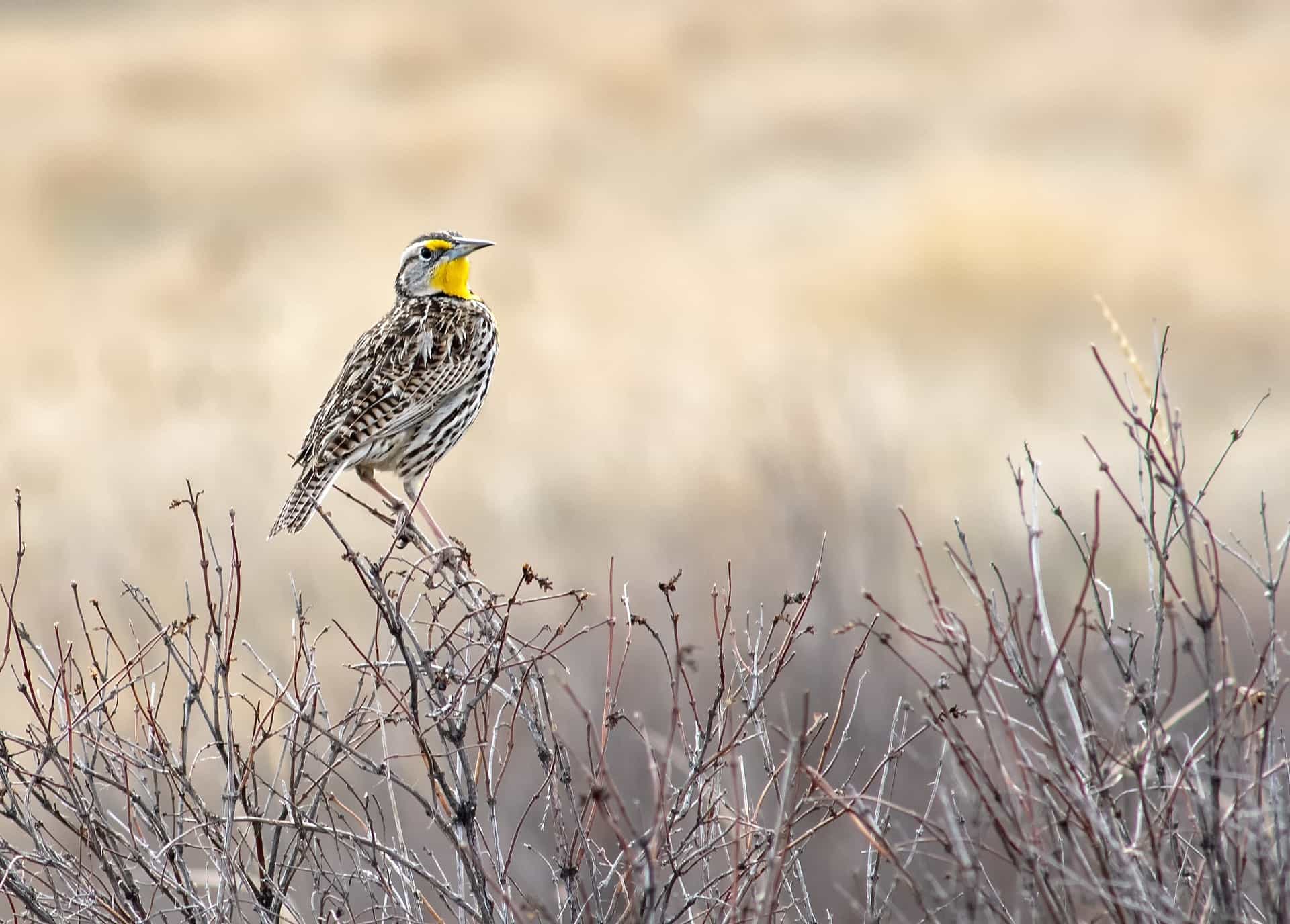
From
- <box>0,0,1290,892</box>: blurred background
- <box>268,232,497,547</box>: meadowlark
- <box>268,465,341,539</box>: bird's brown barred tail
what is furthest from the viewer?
<box>0,0,1290,892</box>: blurred background

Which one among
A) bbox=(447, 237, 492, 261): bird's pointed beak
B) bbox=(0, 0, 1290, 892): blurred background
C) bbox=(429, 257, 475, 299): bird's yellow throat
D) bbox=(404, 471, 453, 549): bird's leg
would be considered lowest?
bbox=(404, 471, 453, 549): bird's leg

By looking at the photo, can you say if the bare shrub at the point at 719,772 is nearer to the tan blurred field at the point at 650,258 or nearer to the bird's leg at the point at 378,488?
the bird's leg at the point at 378,488

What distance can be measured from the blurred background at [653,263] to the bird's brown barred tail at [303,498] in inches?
43.8

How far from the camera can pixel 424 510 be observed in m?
5.55

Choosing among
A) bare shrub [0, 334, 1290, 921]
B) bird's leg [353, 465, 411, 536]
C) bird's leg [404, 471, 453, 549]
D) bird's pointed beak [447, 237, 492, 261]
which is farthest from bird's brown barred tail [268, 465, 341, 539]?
bird's pointed beak [447, 237, 492, 261]

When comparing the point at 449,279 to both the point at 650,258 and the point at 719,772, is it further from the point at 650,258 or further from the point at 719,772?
the point at 650,258

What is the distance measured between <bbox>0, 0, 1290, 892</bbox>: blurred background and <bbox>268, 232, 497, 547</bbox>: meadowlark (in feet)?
4.10

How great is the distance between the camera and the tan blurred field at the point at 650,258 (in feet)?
55.8

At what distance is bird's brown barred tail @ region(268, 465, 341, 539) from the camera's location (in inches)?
219

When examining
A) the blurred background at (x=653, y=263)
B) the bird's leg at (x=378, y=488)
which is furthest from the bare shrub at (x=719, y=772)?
the blurred background at (x=653, y=263)

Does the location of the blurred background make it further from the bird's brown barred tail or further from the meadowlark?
the meadowlark

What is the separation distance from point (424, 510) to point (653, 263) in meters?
29.5

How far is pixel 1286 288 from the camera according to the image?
31.1 m

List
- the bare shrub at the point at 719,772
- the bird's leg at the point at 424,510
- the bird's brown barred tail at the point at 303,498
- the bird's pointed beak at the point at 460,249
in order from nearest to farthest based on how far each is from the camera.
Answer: the bare shrub at the point at 719,772, the bird's leg at the point at 424,510, the bird's brown barred tail at the point at 303,498, the bird's pointed beak at the point at 460,249
